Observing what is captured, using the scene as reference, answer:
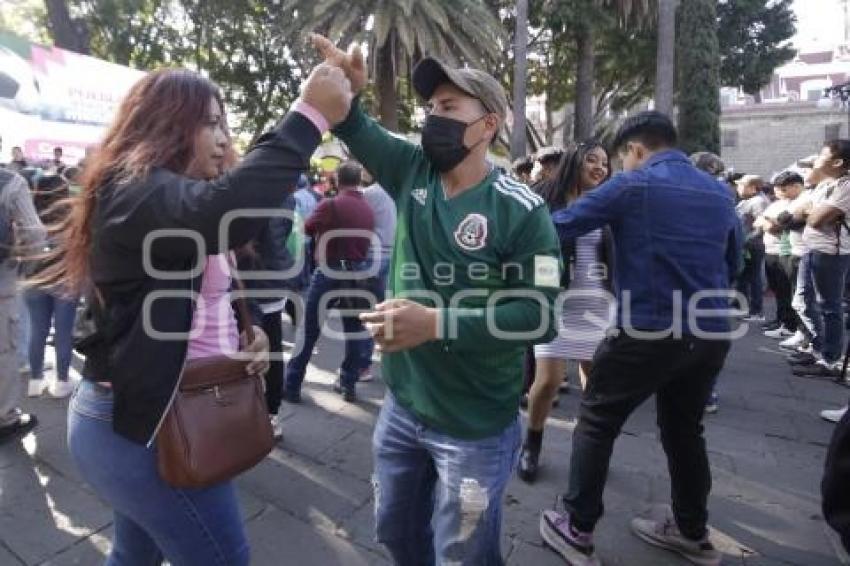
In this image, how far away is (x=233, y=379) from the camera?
4.97 ft

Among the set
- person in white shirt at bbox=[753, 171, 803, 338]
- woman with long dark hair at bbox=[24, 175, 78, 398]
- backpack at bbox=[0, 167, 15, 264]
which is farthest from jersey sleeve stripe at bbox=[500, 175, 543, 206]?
person in white shirt at bbox=[753, 171, 803, 338]

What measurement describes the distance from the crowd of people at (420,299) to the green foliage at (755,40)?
18.7 meters

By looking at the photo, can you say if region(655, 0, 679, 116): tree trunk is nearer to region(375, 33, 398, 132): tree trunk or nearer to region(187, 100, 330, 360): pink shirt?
region(375, 33, 398, 132): tree trunk

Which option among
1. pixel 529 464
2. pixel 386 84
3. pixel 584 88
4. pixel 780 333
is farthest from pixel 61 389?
pixel 584 88

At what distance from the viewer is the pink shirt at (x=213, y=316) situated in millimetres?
1513

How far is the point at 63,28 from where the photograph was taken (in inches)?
629

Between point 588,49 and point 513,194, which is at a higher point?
point 588,49

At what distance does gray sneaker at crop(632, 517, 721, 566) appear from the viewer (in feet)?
8.45

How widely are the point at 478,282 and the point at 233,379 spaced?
0.69 meters

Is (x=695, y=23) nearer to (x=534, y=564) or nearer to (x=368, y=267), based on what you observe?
(x=368, y=267)

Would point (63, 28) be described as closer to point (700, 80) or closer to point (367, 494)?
point (700, 80)

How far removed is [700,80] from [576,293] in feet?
43.9

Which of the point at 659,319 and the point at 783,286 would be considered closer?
the point at 659,319

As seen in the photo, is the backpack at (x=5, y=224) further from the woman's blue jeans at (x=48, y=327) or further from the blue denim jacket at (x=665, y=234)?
the blue denim jacket at (x=665, y=234)
